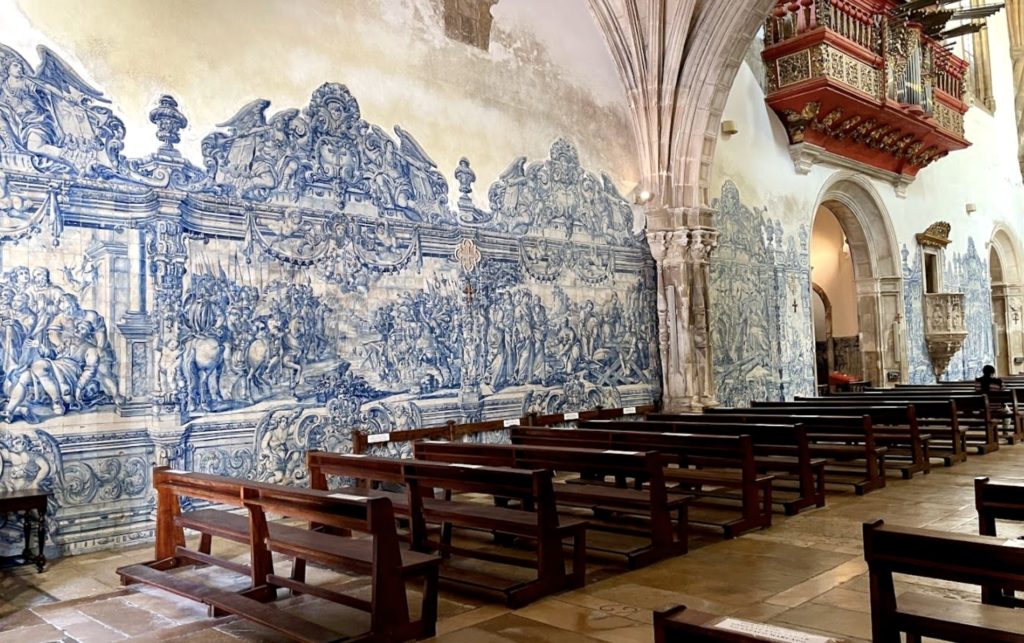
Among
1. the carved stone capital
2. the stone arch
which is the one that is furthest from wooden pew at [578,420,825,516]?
the stone arch

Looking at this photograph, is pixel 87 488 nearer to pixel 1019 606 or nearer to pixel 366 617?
pixel 366 617

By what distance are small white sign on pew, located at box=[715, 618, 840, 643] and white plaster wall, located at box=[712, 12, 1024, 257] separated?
Answer: 35.5ft

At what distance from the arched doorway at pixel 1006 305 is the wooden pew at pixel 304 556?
22203 mm

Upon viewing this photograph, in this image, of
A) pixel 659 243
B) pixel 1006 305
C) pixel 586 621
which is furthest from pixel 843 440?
pixel 1006 305

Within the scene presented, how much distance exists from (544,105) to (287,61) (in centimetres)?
354

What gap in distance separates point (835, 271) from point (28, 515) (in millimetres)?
18133

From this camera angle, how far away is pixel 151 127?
645 cm

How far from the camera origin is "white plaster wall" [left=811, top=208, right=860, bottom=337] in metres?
19.0

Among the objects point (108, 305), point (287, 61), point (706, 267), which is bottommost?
point (108, 305)

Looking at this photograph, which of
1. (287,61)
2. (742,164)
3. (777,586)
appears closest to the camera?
(777,586)

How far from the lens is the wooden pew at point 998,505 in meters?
3.45

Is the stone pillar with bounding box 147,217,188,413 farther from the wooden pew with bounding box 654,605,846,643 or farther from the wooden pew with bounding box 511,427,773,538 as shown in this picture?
the wooden pew with bounding box 654,605,846,643

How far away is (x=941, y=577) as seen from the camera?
2.70 m

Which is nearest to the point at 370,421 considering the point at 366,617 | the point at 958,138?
the point at 366,617
